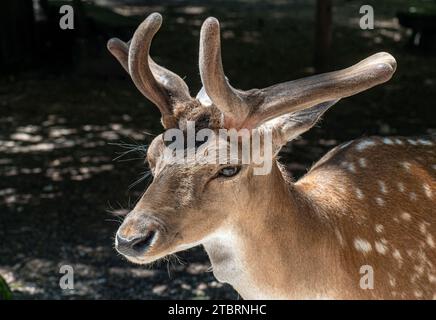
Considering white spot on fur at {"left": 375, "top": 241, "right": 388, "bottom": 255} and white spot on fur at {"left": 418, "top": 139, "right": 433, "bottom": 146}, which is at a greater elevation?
white spot on fur at {"left": 418, "top": 139, "right": 433, "bottom": 146}

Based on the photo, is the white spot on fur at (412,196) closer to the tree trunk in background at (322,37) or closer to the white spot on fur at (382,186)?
the white spot on fur at (382,186)

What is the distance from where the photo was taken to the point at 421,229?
3.19 m

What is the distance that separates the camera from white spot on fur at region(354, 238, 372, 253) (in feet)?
9.91

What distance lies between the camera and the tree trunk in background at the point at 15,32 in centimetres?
1063

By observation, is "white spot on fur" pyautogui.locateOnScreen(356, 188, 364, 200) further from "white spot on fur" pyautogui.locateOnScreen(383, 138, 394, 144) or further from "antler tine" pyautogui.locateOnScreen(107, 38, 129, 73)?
"antler tine" pyautogui.locateOnScreen(107, 38, 129, 73)

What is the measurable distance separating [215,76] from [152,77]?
39 cm

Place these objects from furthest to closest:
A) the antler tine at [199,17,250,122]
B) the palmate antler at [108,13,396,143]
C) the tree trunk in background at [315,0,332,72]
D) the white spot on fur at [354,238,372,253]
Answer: the tree trunk in background at [315,0,332,72] → the white spot on fur at [354,238,372,253] → the palmate antler at [108,13,396,143] → the antler tine at [199,17,250,122]

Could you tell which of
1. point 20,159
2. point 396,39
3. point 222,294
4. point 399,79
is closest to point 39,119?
point 20,159

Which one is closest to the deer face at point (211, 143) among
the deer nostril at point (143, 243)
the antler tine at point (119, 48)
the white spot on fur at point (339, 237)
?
the deer nostril at point (143, 243)

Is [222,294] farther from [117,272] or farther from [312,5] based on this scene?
[312,5]

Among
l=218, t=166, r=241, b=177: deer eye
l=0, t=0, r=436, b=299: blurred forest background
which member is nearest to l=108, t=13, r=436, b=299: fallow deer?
l=218, t=166, r=241, b=177: deer eye

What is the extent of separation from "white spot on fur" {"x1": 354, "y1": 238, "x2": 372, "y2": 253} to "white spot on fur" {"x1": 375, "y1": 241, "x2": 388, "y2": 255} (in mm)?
36

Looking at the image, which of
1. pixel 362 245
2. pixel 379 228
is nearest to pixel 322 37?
pixel 379 228
